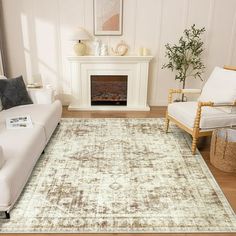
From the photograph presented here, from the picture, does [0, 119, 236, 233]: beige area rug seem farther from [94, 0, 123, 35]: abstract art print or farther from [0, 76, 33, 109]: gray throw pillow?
[94, 0, 123, 35]: abstract art print

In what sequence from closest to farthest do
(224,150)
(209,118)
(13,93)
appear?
(224,150) < (209,118) < (13,93)

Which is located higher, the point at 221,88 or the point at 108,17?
the point at 108,17

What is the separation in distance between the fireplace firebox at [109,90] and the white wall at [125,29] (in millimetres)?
561

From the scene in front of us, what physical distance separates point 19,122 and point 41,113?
408 millimetres

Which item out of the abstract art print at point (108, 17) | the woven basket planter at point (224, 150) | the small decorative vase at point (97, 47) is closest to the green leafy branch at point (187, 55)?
the abstract art print at point (108, 17)

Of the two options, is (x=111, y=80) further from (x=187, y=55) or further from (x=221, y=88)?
(x=221, y=88)

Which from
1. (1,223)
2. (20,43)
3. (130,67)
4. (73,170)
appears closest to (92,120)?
(130,67)

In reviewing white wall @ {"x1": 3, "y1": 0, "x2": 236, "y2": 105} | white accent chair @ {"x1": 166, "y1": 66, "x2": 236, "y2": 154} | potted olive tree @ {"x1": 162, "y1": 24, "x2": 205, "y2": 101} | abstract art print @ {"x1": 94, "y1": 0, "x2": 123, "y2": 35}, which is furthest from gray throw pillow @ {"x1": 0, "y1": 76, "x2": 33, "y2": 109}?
potted olive tree @ {"x1": 162, "y1": 24, "x2": 205, "y2": 101}

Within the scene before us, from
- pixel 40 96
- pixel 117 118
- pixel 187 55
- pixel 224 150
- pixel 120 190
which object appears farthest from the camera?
pixel 187 55

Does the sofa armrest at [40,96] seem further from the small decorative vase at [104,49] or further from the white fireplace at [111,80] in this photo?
the small decorative vase at [104,49]

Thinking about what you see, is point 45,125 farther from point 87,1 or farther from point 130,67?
point 87,1

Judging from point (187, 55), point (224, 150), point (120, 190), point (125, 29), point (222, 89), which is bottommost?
point (120, 190)

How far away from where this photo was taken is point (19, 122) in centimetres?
292

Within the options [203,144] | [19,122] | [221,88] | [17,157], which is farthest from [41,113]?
[221,88]
